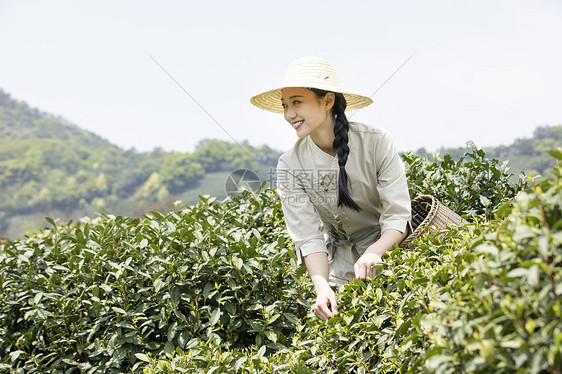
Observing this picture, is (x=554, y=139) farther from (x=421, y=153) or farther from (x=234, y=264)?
(x=234, y=264)

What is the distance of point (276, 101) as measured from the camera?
103 inches

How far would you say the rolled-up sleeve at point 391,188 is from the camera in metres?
2.22

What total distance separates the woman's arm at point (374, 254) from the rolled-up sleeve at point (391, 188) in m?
0.04

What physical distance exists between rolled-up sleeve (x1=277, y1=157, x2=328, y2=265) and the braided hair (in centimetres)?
17

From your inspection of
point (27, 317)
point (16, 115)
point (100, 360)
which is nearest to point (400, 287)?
point (100, 360)

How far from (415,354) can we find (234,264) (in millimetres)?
1055

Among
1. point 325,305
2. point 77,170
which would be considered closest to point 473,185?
point 325,305

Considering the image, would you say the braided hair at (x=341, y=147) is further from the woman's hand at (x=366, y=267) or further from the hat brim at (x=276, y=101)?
the woman's hand at (x=366, y=267)

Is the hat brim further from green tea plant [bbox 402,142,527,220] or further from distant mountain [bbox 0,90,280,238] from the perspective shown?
distant mountain [bbox 0,90,280,238]

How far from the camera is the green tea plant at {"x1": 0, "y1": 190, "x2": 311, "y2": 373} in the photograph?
2.20m

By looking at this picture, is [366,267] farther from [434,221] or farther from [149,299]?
[149,299]

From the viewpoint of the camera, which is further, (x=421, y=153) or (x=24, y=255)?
(x=421, y=153)

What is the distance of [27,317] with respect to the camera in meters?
2.41

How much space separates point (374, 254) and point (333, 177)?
0.51 meters
